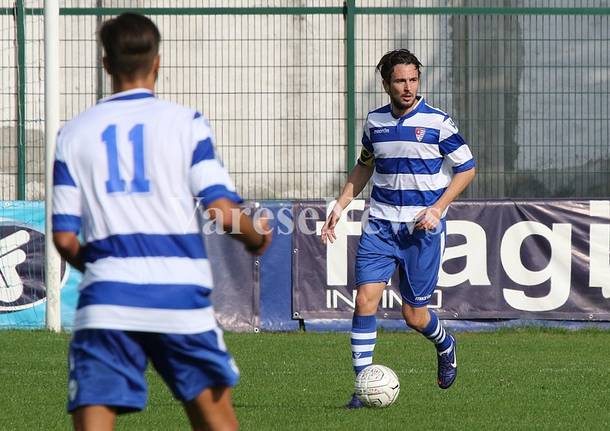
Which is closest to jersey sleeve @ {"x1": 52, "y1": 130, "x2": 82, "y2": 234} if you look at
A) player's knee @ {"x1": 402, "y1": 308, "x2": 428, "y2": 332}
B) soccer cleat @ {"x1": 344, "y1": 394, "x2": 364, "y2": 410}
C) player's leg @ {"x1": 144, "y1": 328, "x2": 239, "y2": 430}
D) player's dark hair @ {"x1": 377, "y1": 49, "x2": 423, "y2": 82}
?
player's leg @ {"x1": 144, "y1": 328, "x2": 239, "y2": 430}

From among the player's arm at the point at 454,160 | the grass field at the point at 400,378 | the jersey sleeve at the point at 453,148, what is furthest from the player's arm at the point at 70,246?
the jersey sleeve at the point at 453,148

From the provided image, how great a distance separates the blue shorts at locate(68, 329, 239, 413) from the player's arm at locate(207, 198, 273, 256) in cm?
33

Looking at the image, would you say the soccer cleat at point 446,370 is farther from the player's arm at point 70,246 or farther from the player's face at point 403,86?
the player's arm at point 70,246

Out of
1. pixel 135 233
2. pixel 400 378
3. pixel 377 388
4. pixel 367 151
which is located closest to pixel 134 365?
pixel 135 233

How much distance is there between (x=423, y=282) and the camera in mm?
8680

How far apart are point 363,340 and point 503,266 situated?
5.84m

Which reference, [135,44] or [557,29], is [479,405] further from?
[557,29]

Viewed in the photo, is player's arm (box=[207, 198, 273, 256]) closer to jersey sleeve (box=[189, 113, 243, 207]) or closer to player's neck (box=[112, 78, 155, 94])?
jersey sleeve (box=[189, 113, 243, 207])

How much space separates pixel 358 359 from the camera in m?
8.37

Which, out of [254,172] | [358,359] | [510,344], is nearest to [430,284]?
[358,359]

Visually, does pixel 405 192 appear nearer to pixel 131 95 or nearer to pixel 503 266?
pixel 131 95

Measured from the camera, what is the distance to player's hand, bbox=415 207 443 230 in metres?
8.22

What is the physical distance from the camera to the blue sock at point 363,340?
8.36 m

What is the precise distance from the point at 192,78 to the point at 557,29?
14.2 ft
